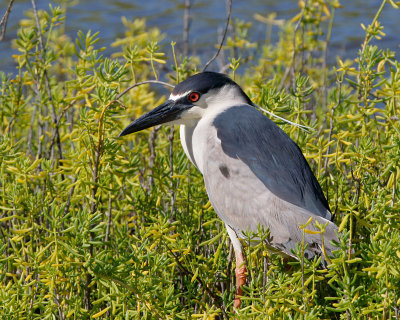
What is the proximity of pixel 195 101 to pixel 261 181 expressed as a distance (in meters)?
0.69

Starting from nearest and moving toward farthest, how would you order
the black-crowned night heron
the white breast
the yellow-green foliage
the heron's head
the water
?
the yellow-green foliage
the black-crowned night heron
the white breast
the heron's head
the water

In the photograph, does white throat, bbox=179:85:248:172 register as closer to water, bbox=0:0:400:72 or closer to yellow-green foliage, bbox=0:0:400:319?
yellow-green foliage, bbox=0:0:400:319

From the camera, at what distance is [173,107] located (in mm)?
3555

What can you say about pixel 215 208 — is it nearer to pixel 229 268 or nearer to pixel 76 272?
pixel 229 268

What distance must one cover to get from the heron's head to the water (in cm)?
422

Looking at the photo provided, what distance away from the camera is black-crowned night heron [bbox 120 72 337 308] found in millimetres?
3037

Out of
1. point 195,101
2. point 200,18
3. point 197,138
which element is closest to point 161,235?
point 197,138

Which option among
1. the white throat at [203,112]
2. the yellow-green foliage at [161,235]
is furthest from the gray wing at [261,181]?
the white throat at [203,112]

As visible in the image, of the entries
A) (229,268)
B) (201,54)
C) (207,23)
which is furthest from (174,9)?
(229,268)

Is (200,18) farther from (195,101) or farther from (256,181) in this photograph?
(256,181)

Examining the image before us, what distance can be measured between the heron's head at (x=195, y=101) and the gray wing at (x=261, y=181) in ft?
1.04

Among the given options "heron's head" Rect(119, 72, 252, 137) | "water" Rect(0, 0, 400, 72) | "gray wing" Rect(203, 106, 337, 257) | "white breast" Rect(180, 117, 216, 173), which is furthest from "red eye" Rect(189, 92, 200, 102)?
"water" Rect(0, 0, 400, 72)

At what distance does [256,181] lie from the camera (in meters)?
3.16

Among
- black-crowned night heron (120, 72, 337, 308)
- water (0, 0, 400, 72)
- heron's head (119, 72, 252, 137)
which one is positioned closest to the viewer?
black-crowned night heron (120, 72, 337, 308)
